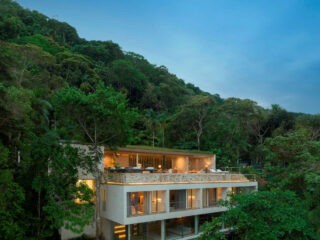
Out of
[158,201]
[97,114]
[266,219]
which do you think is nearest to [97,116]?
[97,114]

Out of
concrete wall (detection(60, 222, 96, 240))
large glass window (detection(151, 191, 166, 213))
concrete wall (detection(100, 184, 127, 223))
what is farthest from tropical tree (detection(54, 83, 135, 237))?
large glass window (detection(151, 191, 166, 213))

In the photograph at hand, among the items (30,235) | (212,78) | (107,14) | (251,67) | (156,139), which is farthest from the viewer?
(212,78)

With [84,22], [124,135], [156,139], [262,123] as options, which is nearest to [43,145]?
[124,135]

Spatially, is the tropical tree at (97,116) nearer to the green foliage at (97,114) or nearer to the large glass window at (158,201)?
the green foliage at (97,114)

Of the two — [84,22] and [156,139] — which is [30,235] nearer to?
[156,139]

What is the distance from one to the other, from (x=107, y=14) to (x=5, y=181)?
88816 millimetres

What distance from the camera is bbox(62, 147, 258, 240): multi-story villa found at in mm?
16812

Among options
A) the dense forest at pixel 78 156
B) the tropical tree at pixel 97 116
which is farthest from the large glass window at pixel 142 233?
the dense forest at pixel 78 156

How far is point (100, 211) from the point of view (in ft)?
59.4

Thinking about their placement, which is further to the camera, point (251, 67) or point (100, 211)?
point (251, 67)

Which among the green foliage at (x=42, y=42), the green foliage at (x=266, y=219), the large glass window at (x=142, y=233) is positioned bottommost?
the large glass window at (x=142, y=233)

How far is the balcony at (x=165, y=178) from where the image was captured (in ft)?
55.5

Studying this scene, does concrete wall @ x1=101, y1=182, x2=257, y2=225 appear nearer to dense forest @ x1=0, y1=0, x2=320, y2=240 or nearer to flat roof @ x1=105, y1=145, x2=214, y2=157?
dense forest @ x1=0, y1=0, x2=320, y2=240

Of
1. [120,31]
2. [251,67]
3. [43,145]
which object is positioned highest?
[120,31]
